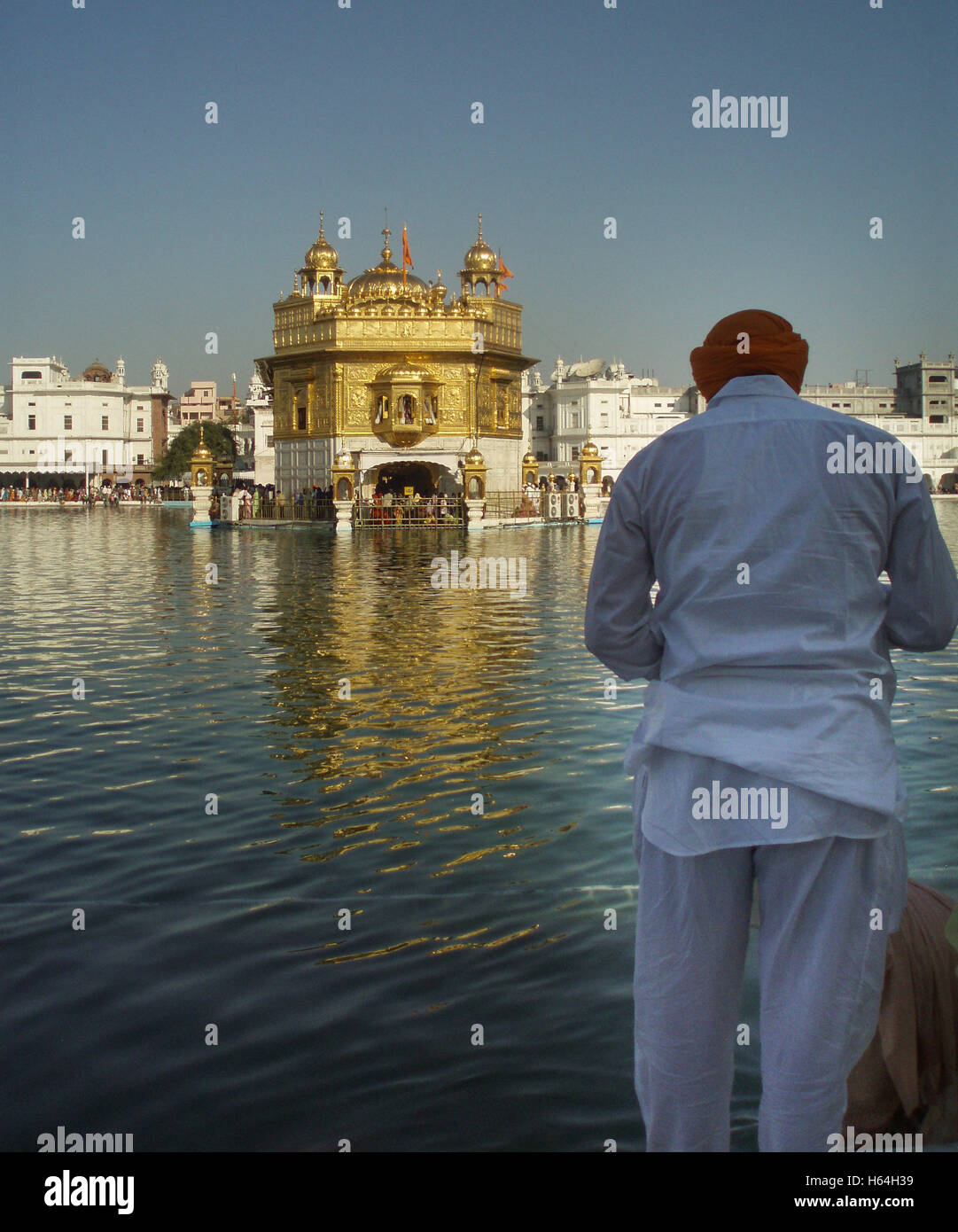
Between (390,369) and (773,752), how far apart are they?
4512 centimetres

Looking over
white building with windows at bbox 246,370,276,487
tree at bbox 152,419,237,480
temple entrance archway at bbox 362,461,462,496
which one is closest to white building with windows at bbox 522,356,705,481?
white building with windows at bbox 246,370,276,487

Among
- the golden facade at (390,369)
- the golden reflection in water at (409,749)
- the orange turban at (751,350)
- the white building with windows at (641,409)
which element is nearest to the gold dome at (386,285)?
the golden facade at (390,369)

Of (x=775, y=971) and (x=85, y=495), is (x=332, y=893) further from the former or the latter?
(x=85, y=495)

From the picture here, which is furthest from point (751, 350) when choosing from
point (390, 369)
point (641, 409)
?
point (641, 409)

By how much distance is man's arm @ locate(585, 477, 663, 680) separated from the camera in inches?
103

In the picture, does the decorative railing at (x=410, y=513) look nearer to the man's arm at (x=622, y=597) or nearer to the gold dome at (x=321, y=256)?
the gold dome at (x=321, y=256)

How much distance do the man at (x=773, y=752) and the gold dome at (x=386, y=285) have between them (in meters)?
46.4

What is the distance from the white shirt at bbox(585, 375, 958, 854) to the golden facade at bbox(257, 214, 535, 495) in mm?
43961

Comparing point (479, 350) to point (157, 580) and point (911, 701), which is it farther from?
point (911, 701)

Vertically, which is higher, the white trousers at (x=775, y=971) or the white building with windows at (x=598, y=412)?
the white building with windows at (x=598, y=412)

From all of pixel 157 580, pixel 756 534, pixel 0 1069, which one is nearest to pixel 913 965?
pixel 756 534

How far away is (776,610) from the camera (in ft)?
8.00

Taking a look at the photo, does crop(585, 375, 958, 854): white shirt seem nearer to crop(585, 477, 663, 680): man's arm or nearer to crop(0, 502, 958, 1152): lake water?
crop(585, 477, 663, 680): man's arm

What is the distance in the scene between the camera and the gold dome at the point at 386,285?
47594 mm
